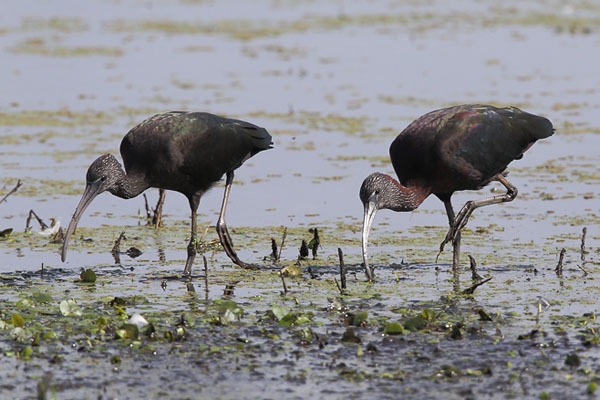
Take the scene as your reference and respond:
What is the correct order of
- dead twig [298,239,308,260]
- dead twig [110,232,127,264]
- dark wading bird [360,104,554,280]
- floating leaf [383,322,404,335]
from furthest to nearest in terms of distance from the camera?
1. dead twig [110,232,127,264]
2. dead twig [298,239,308,260]
3. dark wading bird [360,104,554,280]
4. floating leaf [383,322,404,335]

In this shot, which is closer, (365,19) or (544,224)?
(544,224)

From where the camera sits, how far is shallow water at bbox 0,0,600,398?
23.8 ft

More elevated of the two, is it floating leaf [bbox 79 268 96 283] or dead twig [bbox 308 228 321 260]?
dead twig [bbox 308 228 321 260]

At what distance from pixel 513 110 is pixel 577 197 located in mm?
2289

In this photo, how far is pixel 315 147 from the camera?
15273 mm

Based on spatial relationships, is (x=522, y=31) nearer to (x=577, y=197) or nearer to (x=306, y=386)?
(x=577, y=197)

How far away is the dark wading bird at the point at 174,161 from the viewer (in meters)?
9.82

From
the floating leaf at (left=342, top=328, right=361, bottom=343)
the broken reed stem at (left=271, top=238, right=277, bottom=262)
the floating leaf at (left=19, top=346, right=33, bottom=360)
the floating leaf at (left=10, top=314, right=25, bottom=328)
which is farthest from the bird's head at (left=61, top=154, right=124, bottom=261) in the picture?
the floating leaf at (left=342, top=328, right=361, bottom=343)

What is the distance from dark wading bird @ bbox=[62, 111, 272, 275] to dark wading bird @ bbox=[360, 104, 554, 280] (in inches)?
51.3

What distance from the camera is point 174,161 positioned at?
A: 9922mm

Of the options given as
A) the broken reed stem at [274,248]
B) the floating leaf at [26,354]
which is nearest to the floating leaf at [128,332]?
the floating leaf at [26,354]

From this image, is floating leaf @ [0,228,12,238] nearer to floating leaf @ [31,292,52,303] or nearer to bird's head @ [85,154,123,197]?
bird's head @ [85,154,123,197]

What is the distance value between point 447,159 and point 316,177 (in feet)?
13.3

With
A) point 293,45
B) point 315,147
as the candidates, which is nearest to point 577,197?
point 315,147
